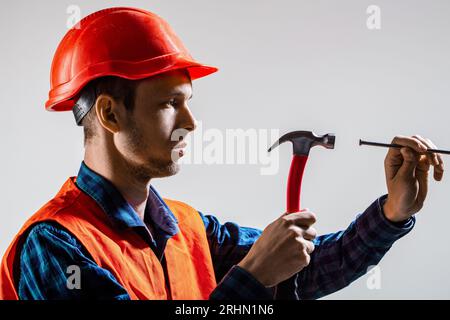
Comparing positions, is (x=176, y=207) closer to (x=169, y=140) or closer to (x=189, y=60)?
(x=169, y=140)

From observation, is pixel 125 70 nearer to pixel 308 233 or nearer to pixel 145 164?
pixel 145 164

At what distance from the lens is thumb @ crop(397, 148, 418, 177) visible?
6.42 feet

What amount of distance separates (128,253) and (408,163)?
0.83 metres

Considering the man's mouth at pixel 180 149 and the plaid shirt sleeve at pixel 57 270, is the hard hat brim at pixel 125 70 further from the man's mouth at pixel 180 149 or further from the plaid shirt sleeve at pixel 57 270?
the plaid shirt sleeve at pixel 57 270

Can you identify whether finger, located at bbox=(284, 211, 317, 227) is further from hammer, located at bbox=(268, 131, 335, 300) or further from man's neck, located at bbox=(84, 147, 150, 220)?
man's neck, located at bbox=(84, 147, 150, 220)

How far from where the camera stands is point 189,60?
199 centimetres

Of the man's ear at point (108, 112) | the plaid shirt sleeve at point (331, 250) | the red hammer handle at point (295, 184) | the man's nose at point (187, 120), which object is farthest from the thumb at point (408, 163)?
the man's ear at point (108, 112)

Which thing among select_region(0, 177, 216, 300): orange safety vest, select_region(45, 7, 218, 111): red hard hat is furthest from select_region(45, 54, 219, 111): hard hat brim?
select_region(0, 177, 216, 300): orange safety vest

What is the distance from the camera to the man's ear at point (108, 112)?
6.44 feet

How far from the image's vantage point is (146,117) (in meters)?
1.95

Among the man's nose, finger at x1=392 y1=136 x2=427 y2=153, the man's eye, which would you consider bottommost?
finger at x1=392 y1=136 x2=427 y2=153

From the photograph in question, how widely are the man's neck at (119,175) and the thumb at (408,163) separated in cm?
73

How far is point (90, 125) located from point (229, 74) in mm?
1211
